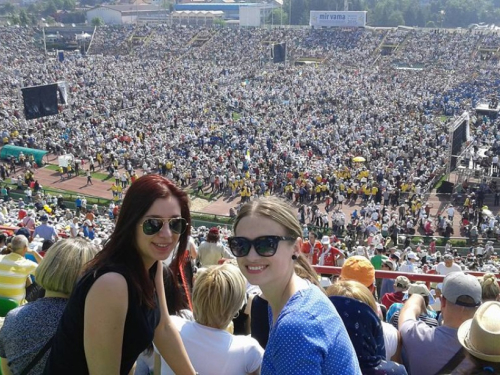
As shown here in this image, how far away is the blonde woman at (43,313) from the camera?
311cm

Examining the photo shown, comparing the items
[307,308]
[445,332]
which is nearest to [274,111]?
[445,332]

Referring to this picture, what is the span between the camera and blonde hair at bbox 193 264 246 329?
3.33 metres

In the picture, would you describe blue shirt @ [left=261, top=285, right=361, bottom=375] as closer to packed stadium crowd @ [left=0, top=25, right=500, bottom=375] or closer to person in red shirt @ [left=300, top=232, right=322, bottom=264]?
packed stadium crowd @ [left=0, top=25, right=500, bottom=375]

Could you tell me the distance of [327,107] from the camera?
43.2 meters

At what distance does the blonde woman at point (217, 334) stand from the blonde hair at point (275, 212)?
802 mm

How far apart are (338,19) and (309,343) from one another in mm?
76973

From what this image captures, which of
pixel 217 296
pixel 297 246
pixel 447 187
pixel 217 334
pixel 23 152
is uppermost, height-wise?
pixel 297 246

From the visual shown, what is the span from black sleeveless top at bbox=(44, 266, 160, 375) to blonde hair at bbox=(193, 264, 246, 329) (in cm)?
65

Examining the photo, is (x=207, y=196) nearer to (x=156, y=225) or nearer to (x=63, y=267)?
(x=63, y=267)

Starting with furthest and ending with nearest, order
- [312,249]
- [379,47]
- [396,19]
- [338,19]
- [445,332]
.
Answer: [396,19] < [338,19] < [379,47] < [312,249] < [445,332]

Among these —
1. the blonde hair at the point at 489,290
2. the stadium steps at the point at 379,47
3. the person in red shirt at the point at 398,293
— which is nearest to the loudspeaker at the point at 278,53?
the stadium steps at the point at 379,47

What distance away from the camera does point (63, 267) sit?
3.27 m

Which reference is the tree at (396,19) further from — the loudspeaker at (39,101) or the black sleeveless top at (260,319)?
the black sleeveless top at (260,319)

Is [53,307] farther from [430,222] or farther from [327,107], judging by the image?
[327,107]
